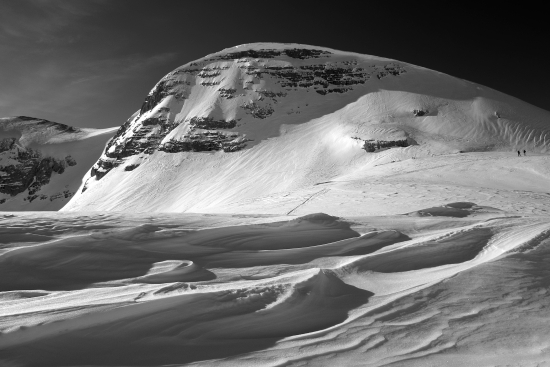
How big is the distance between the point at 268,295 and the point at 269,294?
16mm

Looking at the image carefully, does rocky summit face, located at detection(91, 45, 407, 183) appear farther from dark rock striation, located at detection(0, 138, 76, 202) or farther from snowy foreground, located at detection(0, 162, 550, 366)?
snowy foreground, located at detection(0, 162, 550, 366)

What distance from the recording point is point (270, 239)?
4.45 m

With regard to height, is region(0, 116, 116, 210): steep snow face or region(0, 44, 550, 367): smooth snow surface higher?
region(0, 116, 116, 210): steep snow face

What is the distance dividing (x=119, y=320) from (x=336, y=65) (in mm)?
70596

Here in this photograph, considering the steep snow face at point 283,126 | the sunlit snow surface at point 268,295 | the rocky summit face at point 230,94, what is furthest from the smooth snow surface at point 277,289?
the rocky summit face at point 230,94

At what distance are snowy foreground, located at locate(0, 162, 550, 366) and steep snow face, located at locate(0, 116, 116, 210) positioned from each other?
250 ft

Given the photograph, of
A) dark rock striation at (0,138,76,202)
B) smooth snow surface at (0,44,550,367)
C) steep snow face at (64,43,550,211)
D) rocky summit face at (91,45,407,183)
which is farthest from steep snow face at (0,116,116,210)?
smooth snow surface at (0,44,550,367)

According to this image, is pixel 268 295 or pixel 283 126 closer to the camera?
pixel 268 295

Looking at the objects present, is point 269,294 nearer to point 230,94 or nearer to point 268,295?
point 268,295

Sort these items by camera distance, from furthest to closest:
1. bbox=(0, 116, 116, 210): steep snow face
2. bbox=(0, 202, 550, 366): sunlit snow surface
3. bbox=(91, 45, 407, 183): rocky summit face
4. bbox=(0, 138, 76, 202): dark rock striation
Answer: bbox=(0, 138, 76, 202): dark rock striation → bbox=(0, 116, 116, 210): steep snow face → bbox=(91, 45, 407, 183): rocky summit face → bbox=(0, 202, 550, 366): sunlit snow surface

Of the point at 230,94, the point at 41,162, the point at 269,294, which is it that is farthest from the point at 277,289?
the point at 41,162

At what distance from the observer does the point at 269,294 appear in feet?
9.39

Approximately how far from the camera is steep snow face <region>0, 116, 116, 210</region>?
7375cm

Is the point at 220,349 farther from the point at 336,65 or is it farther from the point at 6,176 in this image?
the point at 6,176
